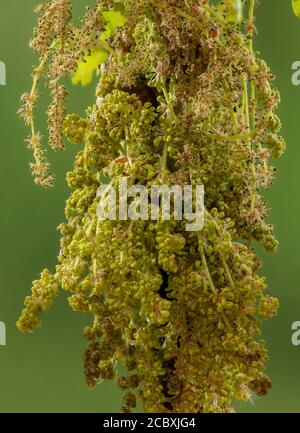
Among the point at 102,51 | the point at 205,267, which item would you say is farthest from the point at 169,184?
the point at 102,51

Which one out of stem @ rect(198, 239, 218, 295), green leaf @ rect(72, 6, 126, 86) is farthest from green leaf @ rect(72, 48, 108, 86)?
stem @ rect(198, 239, 218, 295)

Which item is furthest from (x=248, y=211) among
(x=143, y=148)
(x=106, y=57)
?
(x=106, y=57)

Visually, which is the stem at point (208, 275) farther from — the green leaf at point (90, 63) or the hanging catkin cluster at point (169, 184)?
the green leaf at point (90, 63)

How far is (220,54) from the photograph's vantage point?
829 millimetres

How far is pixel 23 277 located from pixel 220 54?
1.03 metres

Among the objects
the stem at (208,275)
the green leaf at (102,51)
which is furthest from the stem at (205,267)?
the green leaf at (102,51)

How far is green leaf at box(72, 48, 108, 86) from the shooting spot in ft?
3.12

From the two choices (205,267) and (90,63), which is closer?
(205,267)

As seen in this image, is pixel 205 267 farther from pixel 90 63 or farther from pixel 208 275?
pixel 90 63

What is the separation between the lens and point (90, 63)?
990 mm

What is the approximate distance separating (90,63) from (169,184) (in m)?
0.24

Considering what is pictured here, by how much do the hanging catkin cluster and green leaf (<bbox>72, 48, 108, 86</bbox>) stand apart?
2 centimetres

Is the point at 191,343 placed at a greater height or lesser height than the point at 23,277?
lesser
